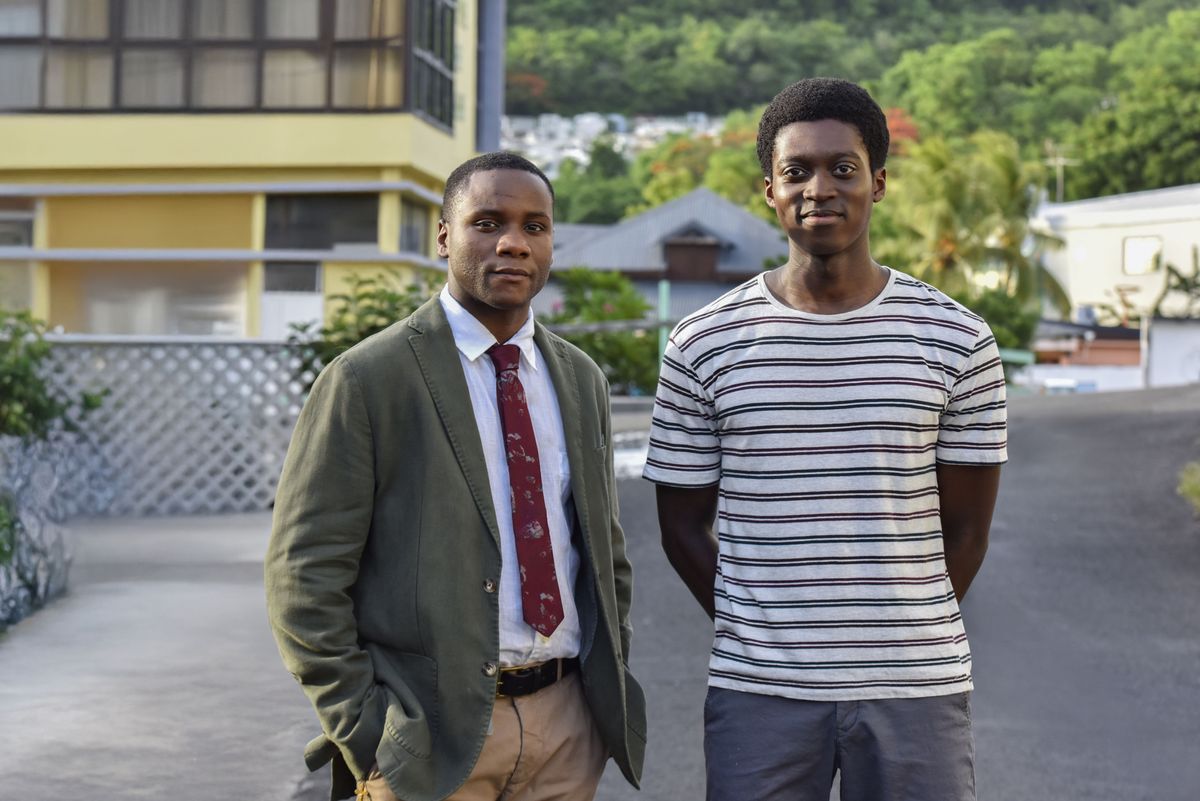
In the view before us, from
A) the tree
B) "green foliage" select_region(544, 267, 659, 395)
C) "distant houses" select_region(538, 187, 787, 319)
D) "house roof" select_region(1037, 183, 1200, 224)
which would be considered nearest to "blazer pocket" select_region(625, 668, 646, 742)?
"green foliage" select_region(544, 267, 659, 395)

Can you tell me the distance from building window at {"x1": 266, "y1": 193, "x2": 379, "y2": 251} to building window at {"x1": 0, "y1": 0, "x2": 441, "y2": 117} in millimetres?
1114

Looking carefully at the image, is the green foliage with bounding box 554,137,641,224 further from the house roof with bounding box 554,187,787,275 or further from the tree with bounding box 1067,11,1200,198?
the house roof with bounding box 554,187,787,275

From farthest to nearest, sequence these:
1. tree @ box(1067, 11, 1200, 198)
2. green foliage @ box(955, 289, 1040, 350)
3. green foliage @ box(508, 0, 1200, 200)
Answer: green foliage @ box(508, 0, 1200, 200)
tree @ box(1067, 11, 1200, 198)
green foliage @ box(955, 289, 1040, 350)

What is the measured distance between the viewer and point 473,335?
3344 millimetres

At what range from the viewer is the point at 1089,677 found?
7.83 meters

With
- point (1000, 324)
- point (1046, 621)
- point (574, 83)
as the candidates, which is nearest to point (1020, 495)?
point (1046, 621)

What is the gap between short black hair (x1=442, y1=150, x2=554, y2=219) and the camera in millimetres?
3365

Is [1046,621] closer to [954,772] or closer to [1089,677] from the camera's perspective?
[1089,677]

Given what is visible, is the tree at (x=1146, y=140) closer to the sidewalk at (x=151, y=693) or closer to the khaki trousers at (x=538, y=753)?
the sidewalk at (x=151, y=693)

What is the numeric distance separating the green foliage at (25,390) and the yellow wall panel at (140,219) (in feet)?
22.9

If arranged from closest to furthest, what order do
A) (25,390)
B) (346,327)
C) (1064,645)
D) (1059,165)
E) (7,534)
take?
(7,534) < (1064,645) < (25,390) < (346,327) < (1059,165)

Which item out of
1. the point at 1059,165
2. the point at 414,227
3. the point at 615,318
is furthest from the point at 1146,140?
the point at 414,227

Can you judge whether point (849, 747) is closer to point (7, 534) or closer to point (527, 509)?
point (527, 509)

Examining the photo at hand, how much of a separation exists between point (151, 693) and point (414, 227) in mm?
13372
